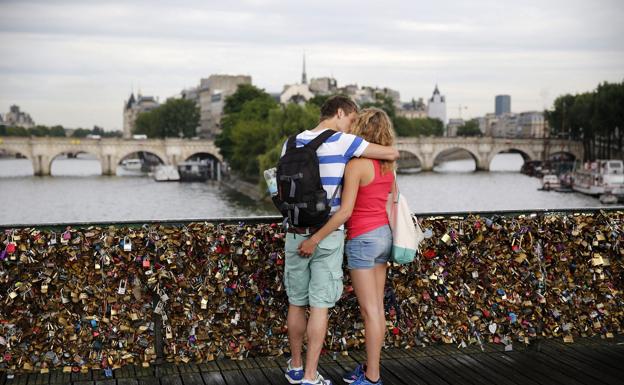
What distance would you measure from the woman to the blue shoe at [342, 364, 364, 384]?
10 cm

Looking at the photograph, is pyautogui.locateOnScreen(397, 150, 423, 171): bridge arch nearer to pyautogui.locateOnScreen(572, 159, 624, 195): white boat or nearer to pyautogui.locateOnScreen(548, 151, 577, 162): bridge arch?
pyautogui.locateOnScreen(548, 151, 577, 162): bridge arch

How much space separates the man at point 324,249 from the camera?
185 inches

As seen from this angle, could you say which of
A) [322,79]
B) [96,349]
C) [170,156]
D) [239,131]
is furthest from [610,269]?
[322,79]

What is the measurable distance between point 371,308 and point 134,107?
18189 centimetres

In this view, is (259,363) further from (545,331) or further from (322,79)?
(322,79)

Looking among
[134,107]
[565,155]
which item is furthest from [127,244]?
[134,107]

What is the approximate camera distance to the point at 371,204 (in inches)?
190

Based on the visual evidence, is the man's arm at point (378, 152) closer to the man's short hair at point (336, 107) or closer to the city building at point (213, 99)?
the man's short hair at point (336, 107)

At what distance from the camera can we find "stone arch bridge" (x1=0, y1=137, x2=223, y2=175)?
78.1 meters

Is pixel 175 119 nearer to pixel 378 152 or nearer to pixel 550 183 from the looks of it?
pixel 550 183

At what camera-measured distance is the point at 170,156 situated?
276 ft

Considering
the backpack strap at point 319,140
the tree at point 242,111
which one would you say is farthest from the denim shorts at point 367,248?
the tree at point 242,111

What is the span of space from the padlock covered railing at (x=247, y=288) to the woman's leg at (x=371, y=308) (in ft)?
2.62

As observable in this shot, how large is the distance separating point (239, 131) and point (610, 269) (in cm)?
5388
